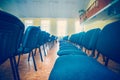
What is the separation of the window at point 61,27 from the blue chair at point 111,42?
49.1ft

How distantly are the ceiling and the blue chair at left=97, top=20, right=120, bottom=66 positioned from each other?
34.1 ft

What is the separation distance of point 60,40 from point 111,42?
6.30 m

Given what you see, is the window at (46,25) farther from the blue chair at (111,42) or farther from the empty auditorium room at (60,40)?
the blue chair at (111,42)

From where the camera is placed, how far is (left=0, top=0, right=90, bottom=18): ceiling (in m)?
12.1

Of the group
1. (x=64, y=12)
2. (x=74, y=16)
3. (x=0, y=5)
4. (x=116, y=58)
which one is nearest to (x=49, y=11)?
(x=64, y=12)

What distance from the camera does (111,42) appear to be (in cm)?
119

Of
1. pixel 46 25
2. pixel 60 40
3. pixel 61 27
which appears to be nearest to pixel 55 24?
pixel 61 27

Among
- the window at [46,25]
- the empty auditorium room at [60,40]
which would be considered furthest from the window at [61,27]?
the window at [46,25]

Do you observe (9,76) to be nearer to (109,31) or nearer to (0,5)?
(109,31)

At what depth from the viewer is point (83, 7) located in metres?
12.8

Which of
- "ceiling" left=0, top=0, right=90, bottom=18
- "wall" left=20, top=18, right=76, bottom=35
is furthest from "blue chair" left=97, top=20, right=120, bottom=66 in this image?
"wall" left=20, top=18, right=76, bottom=35

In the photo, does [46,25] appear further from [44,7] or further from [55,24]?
[44,7]

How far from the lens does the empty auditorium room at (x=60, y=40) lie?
0.97 m

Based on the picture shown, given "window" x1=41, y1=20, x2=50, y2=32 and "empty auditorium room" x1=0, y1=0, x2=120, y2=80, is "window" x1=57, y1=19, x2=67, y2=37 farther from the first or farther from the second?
"window" x1=41, y1=20, x2=50, y2=32
